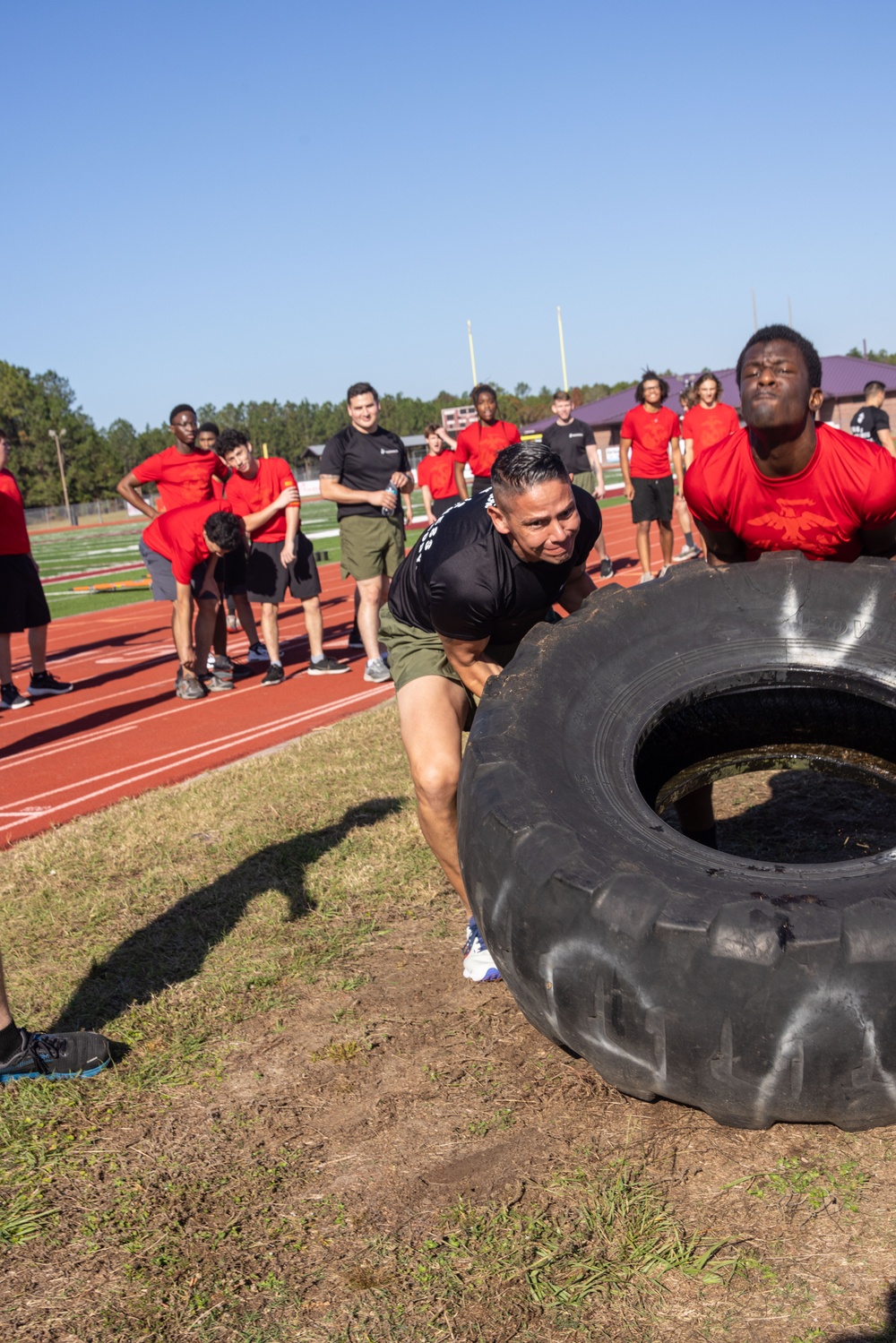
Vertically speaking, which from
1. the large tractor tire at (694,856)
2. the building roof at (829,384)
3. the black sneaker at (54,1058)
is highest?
the building roof at (829,384)

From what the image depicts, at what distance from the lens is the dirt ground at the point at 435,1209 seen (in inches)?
84.4

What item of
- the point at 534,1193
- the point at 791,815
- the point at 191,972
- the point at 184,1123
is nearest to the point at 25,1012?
the point at 191,972

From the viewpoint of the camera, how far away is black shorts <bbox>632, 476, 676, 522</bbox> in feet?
39.2

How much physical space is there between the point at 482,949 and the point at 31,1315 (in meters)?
1.66

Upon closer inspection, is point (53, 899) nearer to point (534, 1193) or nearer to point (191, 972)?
point (191, 972)

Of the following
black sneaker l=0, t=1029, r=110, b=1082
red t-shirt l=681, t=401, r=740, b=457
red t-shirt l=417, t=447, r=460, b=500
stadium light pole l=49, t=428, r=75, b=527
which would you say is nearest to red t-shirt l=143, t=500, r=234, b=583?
red t-shirt l=417, t=447, r=460, b=500

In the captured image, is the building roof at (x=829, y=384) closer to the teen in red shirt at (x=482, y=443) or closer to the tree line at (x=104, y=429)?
the tree line at (x=104, y=429)

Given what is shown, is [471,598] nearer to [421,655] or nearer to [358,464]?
[421,655]

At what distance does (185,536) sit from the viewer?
8797mm

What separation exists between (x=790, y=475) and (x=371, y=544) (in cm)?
533

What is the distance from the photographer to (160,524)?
8.94 m

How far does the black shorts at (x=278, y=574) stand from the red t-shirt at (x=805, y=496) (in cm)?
572

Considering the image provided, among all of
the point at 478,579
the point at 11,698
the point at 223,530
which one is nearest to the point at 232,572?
the point at 223,530

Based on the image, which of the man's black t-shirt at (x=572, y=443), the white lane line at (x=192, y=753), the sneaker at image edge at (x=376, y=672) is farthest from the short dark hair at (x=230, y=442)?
the man's black t-shirt at (x=572, y=443)
